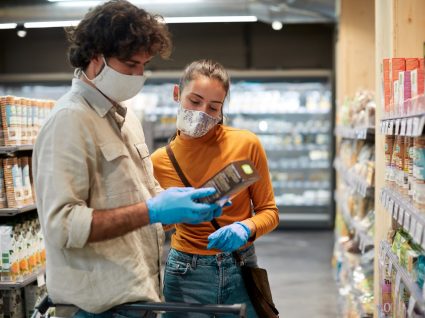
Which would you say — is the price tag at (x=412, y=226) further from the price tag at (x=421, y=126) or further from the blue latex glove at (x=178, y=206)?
the blue latex glove at (x=178, y=206)

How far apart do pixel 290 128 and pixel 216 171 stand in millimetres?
7952

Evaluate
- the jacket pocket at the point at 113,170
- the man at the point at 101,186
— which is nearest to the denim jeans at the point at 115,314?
the man at the point at 101,186

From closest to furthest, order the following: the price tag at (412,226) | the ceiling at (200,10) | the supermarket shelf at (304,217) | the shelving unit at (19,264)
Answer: the price tag at (412,226) → the shelving unit at (19,264) → the ceiling at (200,10) → the supermarket shelf at (304,217)

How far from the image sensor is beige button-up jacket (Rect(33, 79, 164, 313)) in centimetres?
183

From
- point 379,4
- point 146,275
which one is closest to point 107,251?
point 146,275

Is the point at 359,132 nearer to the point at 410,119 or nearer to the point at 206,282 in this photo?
the point at 410,119

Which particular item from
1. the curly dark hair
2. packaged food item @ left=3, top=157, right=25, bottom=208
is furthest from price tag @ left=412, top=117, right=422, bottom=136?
packaged food item @ left=3, top=157, right=25, bottom=208

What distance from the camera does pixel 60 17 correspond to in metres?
8.57

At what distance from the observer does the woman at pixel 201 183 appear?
2443mm

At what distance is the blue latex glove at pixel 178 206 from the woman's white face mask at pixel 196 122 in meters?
0.63

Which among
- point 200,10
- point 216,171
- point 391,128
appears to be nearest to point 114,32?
point 216,171

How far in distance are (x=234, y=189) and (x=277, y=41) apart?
920cm

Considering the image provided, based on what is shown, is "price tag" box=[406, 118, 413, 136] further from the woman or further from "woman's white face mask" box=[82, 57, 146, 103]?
"woman's white face mask" box=[82, 57, 146, 103]

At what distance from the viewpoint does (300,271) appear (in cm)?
723
